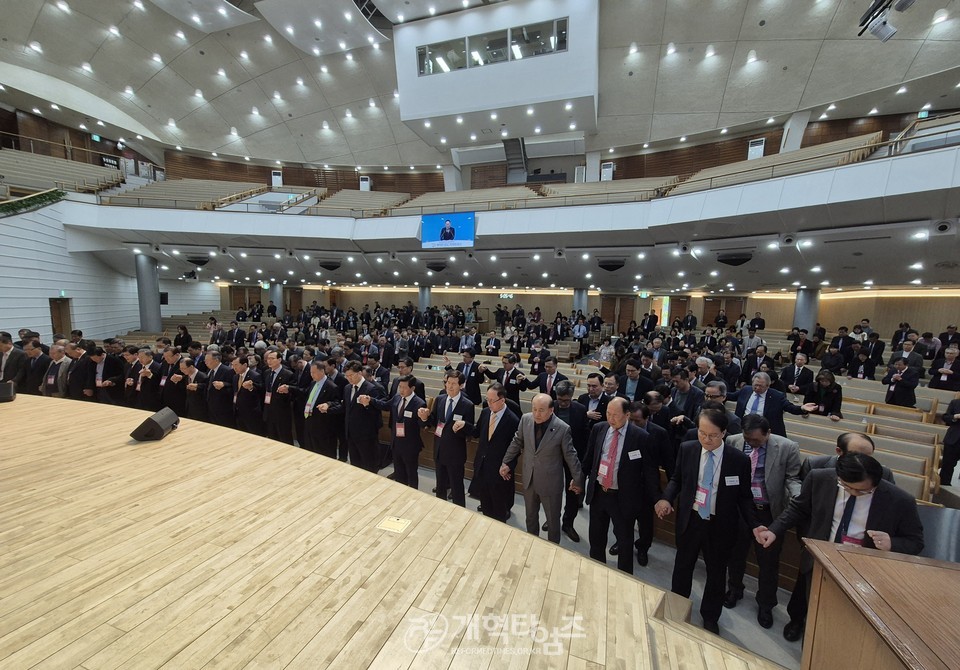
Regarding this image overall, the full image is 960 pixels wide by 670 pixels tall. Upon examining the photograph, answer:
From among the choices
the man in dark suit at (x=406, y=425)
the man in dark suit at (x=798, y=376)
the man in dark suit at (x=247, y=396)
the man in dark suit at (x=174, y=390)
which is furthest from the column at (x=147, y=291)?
the man in dark suit at (x=798, y=376)

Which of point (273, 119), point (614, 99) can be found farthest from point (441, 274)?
point (273, 119)

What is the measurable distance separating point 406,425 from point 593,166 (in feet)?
64.6

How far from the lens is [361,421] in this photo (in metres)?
4.34

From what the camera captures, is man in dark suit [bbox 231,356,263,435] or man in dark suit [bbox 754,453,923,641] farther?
man in dark suit [bbox 231,356,263,435]

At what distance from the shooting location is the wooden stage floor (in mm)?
1458

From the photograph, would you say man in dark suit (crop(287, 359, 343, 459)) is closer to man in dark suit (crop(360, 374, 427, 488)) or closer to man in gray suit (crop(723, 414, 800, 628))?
man in dark suit (crop(360, 374, 427, 488))

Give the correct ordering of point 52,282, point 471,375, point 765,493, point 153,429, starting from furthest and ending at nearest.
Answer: point 52,282, point 471,375, point 153,429, point 765,493

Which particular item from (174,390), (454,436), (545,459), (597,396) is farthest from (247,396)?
(597,396)

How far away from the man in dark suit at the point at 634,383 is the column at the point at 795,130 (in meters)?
17.1

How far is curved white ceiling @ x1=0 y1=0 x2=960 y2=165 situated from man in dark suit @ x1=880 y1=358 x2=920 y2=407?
14312mm

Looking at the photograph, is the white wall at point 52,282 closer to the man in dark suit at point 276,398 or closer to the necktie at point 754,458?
the man in dark suit at point 276,398

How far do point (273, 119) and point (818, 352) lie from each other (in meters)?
27.1

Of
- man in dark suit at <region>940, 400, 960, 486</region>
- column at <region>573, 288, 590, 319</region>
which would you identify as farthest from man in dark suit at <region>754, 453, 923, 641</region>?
column at <region>573, 288, 590, 319</region>

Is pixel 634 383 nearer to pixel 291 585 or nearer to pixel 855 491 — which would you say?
pixel 855 491
